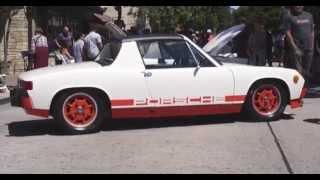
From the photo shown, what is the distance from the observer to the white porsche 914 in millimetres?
9078

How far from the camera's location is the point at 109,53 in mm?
A: 9883

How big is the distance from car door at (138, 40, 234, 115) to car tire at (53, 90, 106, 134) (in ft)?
2.43

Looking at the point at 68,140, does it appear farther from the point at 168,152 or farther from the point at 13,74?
the point at 13,74

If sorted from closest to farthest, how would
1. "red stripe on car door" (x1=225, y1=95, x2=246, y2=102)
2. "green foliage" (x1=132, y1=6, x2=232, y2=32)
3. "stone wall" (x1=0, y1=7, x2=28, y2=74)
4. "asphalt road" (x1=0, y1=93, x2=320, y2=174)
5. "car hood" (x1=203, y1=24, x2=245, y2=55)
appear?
"asphalt road" (x1=0, y1=93, x2=320, y2=174) < "red stripe on car door" (x1=225, y1=95, x2=246, y2=102) < "car hood" (x1=203, y1=24, x2=245, y2=55) < "stone wall" (x1=0, y1=7, x2=28, y2=74) < "green foliage" (x1=132, y1=6, x2=232, y2=32)

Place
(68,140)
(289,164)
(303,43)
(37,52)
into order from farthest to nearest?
1. (37,52)
2. (303,43)
3. (68,140)
4. (289,164)

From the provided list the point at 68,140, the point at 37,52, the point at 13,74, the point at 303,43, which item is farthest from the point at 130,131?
the point at 13,74

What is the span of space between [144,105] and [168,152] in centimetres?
174

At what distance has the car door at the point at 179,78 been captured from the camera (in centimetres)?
931

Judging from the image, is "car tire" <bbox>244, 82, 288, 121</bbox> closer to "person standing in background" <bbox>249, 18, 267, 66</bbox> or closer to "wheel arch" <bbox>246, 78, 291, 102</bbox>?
"wheel arch" <bbox>246, 78, 291, 102</bbox>

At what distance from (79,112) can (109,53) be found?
3.84 feet

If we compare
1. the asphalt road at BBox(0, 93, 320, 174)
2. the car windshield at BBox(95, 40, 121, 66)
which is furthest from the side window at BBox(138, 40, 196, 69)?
the asphalt road at BBox(0, 93, 320, 174)

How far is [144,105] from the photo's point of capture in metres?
9.30

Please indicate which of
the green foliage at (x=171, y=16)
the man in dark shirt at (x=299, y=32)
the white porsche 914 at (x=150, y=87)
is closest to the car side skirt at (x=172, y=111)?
the white porsche 914 at (x=150, y=87)

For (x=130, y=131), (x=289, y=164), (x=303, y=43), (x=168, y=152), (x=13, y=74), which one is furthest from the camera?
(x=13, y=74)
